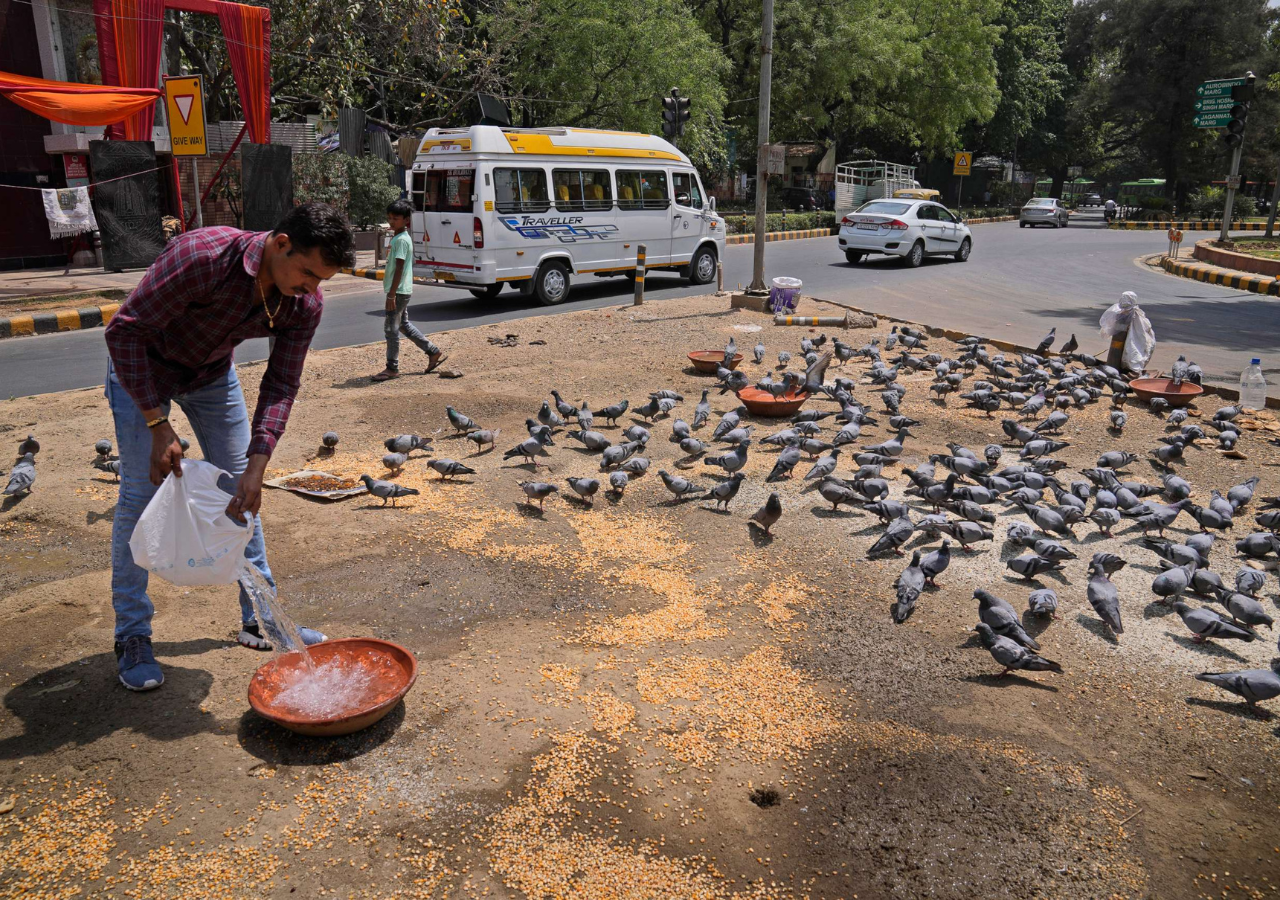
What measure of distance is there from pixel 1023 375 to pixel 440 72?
2095cm

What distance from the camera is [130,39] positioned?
14.9m

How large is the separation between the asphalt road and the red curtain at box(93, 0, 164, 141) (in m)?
4.88

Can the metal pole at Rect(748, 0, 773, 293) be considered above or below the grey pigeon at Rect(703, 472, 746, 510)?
above

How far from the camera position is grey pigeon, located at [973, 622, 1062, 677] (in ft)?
13.4

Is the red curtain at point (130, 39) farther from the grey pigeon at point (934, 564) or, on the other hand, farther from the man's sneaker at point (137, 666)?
the grey pigeon at point (934, 564)

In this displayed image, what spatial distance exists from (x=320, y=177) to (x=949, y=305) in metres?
14.4

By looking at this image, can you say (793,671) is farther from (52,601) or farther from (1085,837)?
(52,601)

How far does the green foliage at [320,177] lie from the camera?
20.0m

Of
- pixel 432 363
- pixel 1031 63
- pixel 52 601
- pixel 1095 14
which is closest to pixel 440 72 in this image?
pixel 432 363

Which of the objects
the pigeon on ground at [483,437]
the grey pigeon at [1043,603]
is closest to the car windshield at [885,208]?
the pigeon on ground at [483,437]

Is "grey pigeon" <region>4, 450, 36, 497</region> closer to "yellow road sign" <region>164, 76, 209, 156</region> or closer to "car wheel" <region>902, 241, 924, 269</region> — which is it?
"yellow road sign" <region>164, 76, 209, 156</region>

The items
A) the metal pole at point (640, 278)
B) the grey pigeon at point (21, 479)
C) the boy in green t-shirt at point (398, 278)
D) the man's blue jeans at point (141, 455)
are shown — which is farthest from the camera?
the metal pole at point (640, 278)

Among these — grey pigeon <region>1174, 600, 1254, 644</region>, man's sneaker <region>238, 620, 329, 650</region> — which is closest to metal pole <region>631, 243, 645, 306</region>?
grey pigeon <region>1174, 600, 1254, 644</region>

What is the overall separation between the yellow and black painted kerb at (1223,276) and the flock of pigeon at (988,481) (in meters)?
11.8
